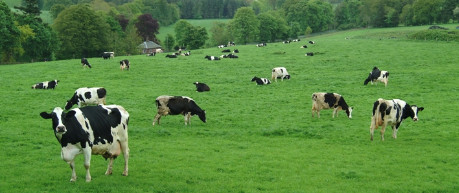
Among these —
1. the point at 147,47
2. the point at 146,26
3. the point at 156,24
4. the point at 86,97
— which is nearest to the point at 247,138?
the point at 86,97

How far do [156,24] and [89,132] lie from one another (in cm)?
11798

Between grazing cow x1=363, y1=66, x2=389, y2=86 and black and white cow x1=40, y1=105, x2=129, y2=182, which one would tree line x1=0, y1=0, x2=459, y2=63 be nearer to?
grazing cow x1=363, y1=66, x2=389, y2=86

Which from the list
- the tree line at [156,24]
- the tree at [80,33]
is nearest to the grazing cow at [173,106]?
the tree line at [156,24]

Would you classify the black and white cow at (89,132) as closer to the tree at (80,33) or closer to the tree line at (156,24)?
the tree line at (156,24)

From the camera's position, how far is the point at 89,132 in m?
12.9

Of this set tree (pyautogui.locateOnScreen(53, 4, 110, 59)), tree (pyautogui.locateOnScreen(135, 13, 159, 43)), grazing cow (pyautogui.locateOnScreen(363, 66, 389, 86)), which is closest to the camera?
grazing cow (pyautogui.locateOnScreen(363, 66, 389, 86))

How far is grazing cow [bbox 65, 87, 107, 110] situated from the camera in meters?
27.2

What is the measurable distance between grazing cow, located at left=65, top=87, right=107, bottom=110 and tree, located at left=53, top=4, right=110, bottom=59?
54.9 meters

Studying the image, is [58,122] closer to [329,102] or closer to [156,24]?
[329,102]

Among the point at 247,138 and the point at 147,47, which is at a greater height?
the point at 147,47

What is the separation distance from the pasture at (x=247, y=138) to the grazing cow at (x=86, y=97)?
5.59ft

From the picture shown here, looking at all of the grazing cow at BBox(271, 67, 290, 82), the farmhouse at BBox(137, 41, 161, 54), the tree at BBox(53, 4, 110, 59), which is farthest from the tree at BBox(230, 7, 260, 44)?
the grazing cow at BBox(271, 67, 290, 82)

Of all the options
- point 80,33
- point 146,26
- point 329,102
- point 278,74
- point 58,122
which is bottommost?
point 329,102

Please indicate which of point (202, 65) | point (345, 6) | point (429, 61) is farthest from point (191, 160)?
point (345, 6)
